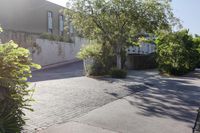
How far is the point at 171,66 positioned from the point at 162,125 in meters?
12.2

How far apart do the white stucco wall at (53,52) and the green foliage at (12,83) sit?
51.5 feet

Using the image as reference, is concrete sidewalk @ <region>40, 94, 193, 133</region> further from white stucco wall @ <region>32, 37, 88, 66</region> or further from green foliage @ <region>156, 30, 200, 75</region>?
white stucco wall @ <region>32, 37, 88, 66</region>

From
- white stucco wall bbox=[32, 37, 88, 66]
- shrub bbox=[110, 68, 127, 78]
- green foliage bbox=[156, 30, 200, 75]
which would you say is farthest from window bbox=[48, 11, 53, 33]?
shrub bbox=[110, 68, 127, 78]

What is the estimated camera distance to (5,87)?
10.2ft

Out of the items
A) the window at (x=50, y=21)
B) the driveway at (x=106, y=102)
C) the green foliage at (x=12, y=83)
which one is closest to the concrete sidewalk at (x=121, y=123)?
the driveway at (x=106, y=102)

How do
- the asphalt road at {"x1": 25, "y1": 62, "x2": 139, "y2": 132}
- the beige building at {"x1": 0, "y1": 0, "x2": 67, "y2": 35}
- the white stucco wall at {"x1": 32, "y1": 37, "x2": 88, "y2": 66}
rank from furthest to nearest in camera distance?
1. the beige building at {"x1": 0, "y1": 0, "x2": 67, "y2": 35}
2. the white stucco wall at {"x1": 32, "y1": 37, "x2": 88, "y2": 66}
3. the asphalt road at {"x1": 25, "y1": 62, "x2": 139, "y2": 132}

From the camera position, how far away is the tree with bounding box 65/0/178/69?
13625 mm

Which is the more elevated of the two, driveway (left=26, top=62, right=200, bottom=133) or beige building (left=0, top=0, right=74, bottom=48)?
beige building (left=0, top=0, right=74, bottom=48)

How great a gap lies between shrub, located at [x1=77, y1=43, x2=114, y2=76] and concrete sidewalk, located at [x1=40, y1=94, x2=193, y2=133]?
7927 mm

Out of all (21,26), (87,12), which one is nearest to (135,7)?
(87,12)

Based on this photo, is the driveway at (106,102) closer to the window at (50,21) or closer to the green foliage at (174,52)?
the green foliage at (174,52)

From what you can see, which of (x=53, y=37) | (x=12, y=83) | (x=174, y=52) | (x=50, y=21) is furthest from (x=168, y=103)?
(x=50, y=21)

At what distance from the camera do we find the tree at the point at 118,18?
13625 mm

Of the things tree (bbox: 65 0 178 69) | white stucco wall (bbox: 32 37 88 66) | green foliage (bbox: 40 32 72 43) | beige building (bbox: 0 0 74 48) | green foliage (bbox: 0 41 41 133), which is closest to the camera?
green foliage (bbox: 0 41 41 133)
